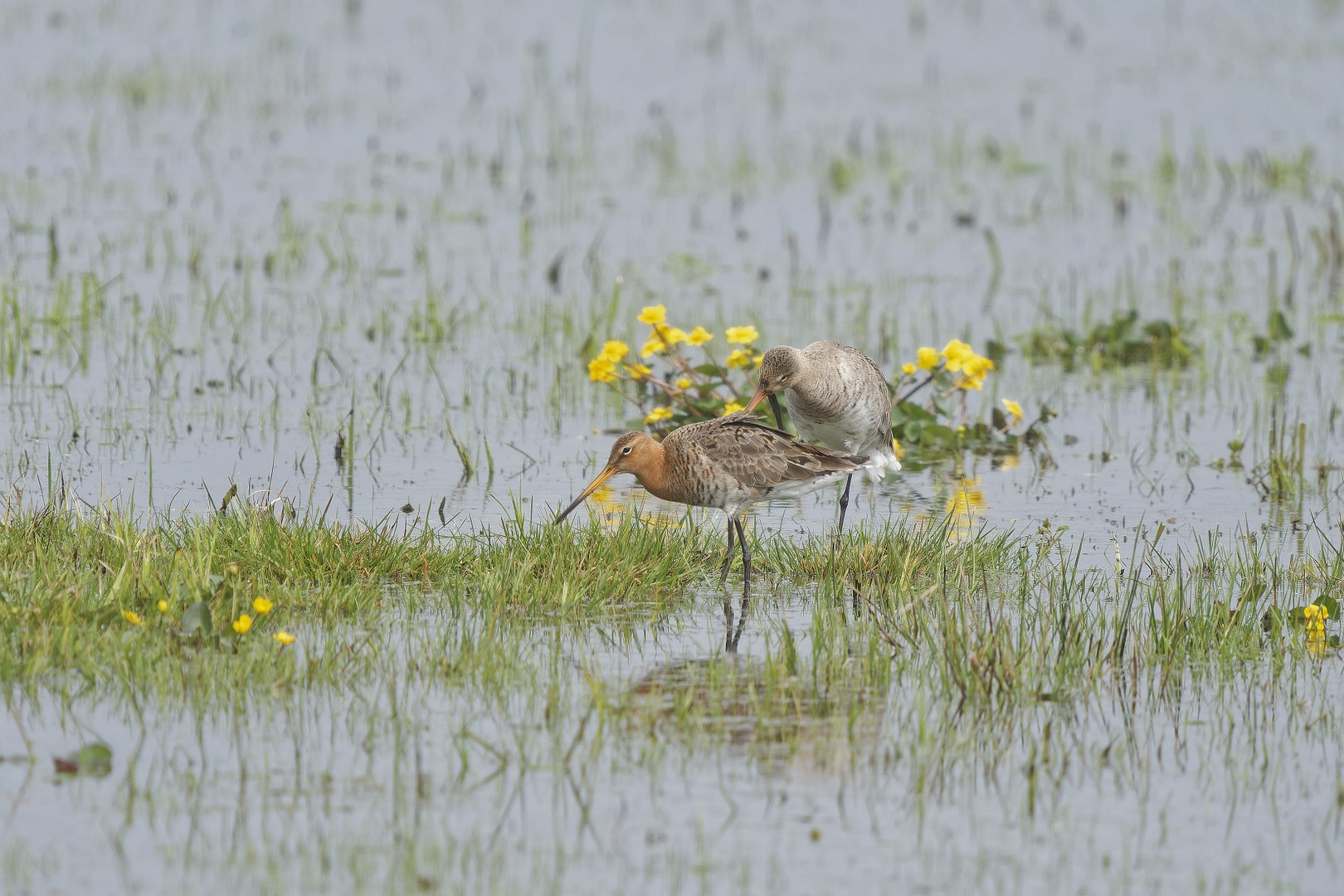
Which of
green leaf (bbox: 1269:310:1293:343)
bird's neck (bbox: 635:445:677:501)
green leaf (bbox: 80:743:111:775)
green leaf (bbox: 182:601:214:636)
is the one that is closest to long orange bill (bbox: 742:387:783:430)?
bird's neck (bbox: 635:445:677:501)

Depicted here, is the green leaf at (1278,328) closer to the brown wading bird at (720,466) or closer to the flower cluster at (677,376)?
the flower cluster at (677,376)

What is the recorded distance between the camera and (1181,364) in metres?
14.5

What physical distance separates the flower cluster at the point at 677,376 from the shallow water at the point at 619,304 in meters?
0.54

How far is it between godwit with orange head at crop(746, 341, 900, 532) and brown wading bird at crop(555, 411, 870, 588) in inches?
30.6

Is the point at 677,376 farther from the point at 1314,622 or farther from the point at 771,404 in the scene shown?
the point at 1314,622

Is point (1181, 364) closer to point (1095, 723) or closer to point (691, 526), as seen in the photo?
point (691, 526)

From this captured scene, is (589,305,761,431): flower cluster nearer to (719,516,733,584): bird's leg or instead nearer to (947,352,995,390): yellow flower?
(947,352,995,390): yellow flower

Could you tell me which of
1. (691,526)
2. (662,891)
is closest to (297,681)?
(662,891)

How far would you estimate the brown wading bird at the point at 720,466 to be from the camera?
902 centimetres

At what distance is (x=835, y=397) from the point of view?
10.3 m

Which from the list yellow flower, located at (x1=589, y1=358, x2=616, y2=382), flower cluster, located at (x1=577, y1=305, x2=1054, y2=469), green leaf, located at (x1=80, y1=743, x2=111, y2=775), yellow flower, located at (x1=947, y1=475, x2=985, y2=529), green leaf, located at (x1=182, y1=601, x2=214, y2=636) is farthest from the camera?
flower cluster, located at (x1=577, y1=305, x2=1054, y2=469)

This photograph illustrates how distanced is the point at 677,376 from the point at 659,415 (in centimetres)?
86

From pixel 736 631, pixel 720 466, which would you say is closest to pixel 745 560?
pixel 736 631

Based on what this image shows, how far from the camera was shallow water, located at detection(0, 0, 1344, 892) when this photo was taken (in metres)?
5.95
